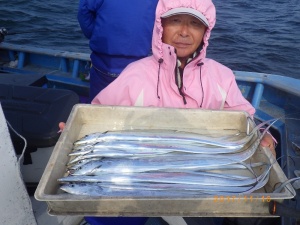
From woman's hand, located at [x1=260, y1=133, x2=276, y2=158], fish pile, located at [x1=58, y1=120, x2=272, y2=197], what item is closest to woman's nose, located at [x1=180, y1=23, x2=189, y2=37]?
fish pile, located at [x1=58, y1=120, x2=272, y2=197]

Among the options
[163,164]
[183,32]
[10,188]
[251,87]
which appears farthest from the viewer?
[251,87]

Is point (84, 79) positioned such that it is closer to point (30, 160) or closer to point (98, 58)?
point (98, 58)

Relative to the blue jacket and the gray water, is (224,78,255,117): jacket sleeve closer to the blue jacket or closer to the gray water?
the blue jacket

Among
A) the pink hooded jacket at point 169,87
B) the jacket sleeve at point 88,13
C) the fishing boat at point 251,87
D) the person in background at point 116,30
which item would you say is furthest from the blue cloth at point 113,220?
the jacket sleeve at point 88,13

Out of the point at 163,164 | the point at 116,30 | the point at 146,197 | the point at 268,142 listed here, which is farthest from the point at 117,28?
the point at 146,197

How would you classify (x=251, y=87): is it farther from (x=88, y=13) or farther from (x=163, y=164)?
(x=163, y=164)

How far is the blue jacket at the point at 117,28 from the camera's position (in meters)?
3.54

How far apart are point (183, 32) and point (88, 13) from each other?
190 cm

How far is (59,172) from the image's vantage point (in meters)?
1.75

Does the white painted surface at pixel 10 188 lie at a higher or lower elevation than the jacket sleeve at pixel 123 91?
lower

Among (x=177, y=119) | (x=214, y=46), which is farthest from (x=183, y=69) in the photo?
(x=214, y=46)

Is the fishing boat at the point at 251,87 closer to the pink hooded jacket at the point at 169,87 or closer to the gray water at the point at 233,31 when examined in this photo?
the pink hooded jacket at the point at 169,87

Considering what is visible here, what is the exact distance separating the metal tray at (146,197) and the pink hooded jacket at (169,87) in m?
0.32

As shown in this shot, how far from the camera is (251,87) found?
4.70 m
